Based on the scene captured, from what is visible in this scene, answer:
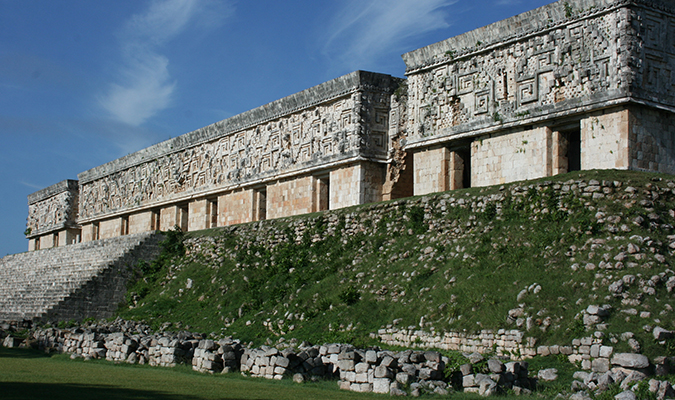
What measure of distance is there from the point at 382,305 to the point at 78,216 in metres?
29.2

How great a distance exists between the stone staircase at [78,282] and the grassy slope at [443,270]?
189 cm

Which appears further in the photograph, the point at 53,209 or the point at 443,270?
the point at 53,209

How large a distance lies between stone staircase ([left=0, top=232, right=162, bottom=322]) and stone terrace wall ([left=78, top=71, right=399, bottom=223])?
4639 millimetres

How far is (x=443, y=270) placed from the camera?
12844 millimetres

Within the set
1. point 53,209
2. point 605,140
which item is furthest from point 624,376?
point 53,209

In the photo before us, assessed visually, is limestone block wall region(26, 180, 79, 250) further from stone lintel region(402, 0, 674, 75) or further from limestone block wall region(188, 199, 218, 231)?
stone lintel region(402, 0, 674, 75)

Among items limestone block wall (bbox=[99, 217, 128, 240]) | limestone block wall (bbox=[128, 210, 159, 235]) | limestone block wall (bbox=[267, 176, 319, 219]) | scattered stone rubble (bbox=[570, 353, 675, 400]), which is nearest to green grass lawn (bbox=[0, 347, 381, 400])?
scattered stone rubble (bbox=[570, 353, 675, 400])

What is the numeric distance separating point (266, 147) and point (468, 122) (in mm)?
8915

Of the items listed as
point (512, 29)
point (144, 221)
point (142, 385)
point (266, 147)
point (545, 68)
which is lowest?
point (142, 385)

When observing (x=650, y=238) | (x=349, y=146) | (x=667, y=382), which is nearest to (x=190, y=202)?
(x=349, y=146)

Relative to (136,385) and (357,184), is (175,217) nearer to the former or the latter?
(357,184)

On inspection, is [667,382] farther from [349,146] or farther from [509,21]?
[349,146]

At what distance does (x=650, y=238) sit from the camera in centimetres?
1092

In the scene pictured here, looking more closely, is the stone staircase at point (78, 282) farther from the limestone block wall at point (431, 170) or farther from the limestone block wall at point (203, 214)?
the limestone block wall at point (431, 170)
